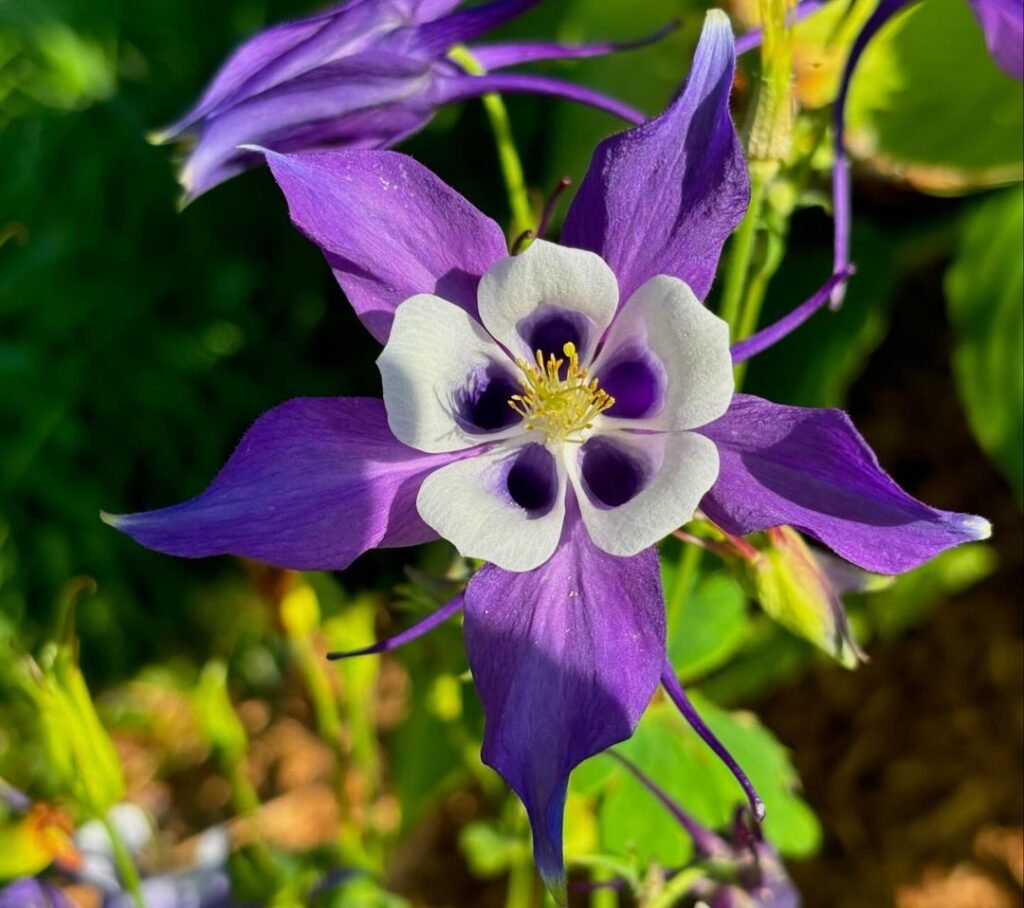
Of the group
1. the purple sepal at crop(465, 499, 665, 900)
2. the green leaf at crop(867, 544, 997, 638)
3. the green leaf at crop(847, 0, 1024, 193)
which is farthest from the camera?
the green leaf at crop(867, 544, 997, 638)

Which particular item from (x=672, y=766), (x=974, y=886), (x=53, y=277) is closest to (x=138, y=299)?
(x=53, y=277)

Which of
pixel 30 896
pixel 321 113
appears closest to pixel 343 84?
pixel 321 113

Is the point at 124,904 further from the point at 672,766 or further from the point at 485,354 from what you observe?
the point at 485,354

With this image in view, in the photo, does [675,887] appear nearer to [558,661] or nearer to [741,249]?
[558,661]

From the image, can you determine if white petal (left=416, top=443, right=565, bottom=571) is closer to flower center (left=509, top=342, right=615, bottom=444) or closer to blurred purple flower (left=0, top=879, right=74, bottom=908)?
flower center (left=509, top=342, right=615, bottom=444)

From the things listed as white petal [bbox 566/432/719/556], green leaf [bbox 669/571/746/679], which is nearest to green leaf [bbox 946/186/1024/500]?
green leaf [bbox 669/571/746/679]

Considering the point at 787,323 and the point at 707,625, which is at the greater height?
the point at 787,323

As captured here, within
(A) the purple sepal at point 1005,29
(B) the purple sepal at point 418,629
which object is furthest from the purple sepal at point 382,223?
(A) the purple sepal at point 1005,29
